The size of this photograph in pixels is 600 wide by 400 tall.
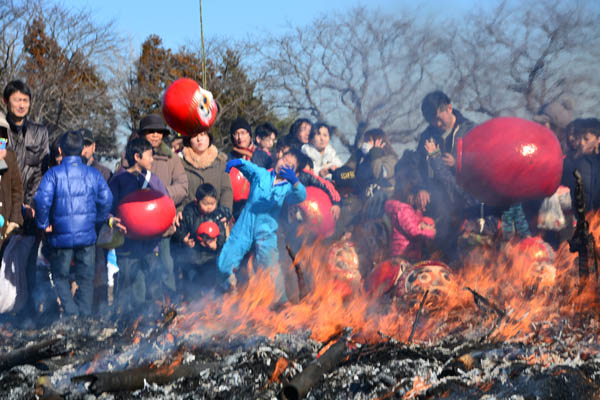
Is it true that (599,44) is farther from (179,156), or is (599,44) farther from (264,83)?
(264,83)

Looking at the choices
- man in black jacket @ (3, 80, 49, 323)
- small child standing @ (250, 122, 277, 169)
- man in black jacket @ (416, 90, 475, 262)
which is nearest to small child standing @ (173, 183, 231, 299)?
small child standing @ (250, 122, 277, 169)

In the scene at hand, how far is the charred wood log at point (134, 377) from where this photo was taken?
348 cm

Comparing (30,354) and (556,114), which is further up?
(556,114)

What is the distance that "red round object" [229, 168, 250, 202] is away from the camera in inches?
261

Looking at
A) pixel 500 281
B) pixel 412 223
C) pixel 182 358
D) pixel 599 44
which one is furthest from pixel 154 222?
pixel 599 44

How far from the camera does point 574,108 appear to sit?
6078 millimetres

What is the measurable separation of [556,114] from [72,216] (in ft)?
15.0

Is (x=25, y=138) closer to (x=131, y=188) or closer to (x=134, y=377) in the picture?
(x=131, y=188)

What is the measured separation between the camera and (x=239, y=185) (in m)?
6.62

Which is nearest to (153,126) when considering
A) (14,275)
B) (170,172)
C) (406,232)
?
(170,172)

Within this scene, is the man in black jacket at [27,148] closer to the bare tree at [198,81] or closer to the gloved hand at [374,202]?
the gloved hand at [374,202]

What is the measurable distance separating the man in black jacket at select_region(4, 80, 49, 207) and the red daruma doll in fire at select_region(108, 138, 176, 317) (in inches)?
28.4

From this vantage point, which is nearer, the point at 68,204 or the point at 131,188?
the point at 68,204

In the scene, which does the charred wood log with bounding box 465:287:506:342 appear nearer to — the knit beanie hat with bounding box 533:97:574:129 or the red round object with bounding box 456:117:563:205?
the red round object with bounding box 456:117:563:205
